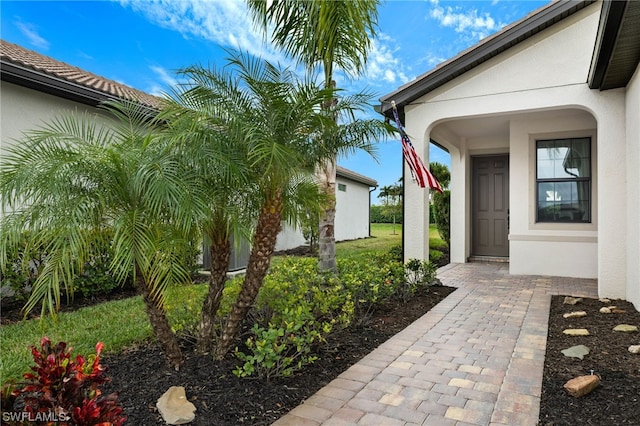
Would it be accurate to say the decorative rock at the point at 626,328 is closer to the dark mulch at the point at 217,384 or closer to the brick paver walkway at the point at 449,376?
the brick paver walkway at the point at 449,376

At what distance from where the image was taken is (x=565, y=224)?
827cm

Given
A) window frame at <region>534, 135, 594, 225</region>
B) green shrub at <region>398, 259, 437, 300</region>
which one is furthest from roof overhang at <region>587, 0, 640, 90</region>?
green shrub at <region>398, 259, 437, 300</region>

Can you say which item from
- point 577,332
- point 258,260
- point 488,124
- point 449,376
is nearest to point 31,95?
point 258,260

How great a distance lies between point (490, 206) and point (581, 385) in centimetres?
821

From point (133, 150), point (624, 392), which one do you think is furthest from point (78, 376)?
point (624, 392)

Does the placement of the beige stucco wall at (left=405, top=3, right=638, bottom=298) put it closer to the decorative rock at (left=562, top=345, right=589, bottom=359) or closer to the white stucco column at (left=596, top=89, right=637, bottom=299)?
the white stucco column at (left=596, top=89, right=637, bottom=299)

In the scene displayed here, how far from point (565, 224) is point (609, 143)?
8.14ft

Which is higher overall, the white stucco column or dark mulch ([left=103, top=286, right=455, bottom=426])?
the white stucco column

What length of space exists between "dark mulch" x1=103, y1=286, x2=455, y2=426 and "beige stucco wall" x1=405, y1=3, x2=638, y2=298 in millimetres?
4383

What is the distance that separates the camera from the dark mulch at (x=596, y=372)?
2771mm

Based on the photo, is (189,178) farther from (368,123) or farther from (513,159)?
(513,159)

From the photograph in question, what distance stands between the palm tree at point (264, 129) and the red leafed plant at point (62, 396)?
144 centimetres

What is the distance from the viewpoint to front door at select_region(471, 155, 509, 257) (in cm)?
1053

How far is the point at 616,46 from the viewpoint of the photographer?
16.2 feet
